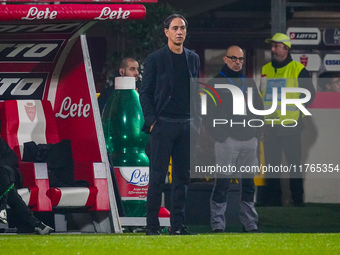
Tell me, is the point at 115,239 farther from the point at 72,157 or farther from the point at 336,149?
the point at 336,149

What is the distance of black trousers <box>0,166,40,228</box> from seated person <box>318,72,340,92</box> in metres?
7.75

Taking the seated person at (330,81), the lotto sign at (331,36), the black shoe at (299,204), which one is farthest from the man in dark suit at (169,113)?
the lotto sign at (331,36)

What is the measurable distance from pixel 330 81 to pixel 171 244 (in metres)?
9.23

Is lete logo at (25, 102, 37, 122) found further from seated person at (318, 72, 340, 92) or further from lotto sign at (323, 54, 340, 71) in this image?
lotto sign at (323, 54, 340, 71)

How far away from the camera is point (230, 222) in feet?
40.1

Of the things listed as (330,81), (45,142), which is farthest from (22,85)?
(330,81)

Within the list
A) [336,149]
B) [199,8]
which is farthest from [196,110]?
[199,8]

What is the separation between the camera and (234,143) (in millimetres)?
11461

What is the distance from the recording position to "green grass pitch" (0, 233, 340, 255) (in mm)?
8008

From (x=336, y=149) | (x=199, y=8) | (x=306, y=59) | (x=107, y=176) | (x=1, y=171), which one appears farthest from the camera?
(x=306, y=59)

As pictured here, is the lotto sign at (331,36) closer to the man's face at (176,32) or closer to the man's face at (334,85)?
the man's face at (334,85)

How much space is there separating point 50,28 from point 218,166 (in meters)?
2.15

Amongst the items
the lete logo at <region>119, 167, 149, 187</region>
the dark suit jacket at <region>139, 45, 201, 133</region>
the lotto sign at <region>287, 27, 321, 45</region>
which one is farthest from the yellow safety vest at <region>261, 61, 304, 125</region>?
the lotto sign at <region>287, 27, 321, 45</region>

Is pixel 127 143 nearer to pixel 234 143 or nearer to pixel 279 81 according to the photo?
pixel 234 143
